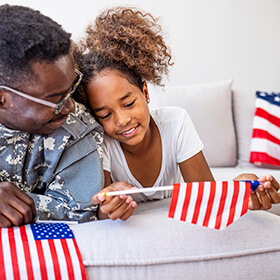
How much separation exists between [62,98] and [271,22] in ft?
8.77

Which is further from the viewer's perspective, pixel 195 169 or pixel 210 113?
pixel 210 113

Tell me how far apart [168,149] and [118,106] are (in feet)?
1.09

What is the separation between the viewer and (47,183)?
4.60ft

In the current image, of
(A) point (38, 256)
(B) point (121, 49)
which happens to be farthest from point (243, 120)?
(A) point (38, 256)

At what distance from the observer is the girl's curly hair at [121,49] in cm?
147

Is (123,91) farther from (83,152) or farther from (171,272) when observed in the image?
(171,272)

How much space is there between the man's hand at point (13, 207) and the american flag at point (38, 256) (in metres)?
0.03

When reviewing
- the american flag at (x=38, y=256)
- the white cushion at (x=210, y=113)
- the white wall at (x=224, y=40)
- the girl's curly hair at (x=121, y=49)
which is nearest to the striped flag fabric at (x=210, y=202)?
the american flag at (x=38, y=256)

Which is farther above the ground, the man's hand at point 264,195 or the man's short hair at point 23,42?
the man's short hair at point 23,42

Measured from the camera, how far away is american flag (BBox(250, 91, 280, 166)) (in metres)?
→ 2.74

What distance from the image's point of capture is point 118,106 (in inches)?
55.9

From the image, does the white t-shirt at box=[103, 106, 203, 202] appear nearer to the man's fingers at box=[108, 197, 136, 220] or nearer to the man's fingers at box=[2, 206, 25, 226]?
the man's fingers at box=[108, 197, 136, 220]

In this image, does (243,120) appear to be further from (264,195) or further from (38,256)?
(38,256)

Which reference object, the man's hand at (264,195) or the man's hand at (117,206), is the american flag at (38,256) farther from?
the man's hand at (264,195)
